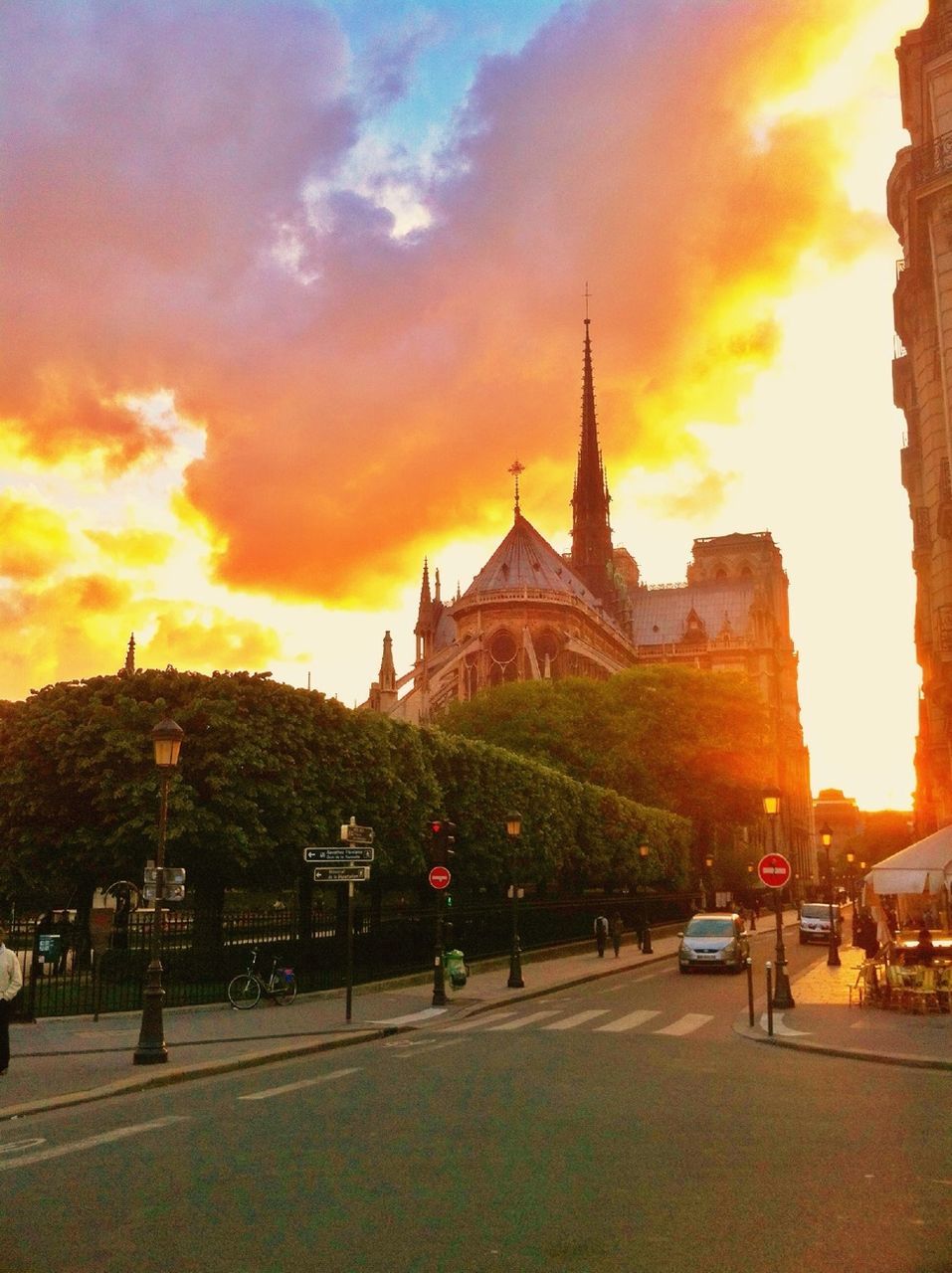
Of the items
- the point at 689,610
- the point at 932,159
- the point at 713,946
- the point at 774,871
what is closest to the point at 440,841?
the point at 774,871

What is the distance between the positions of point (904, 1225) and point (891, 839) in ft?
550

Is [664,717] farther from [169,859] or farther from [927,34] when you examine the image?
[169,859]

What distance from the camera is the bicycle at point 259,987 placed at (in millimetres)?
22609

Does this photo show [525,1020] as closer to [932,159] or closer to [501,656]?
[932,159]

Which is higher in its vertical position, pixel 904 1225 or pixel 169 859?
pixel 169 859

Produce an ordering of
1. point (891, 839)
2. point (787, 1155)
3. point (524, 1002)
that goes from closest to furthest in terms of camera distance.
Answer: point (787, 1155) → point (524, 1002) → point (891, 839)

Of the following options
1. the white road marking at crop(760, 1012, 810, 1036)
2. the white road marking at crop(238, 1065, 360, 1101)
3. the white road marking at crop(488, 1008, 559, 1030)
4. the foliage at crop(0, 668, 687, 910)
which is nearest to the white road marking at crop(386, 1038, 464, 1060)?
the white road marking at crop(238, 1065, 360, 1101)

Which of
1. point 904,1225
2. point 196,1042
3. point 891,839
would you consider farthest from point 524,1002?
point 891,839

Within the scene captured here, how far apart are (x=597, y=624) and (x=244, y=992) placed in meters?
89.9

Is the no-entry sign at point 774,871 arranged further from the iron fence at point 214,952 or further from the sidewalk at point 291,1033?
the iron fence at point 214,952

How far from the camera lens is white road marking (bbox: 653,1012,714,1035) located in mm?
18578

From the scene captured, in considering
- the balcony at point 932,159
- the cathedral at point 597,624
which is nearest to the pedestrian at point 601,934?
the balcony at point 932,159

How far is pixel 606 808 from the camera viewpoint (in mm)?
47344

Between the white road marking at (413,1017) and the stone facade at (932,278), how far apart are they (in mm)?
15667
